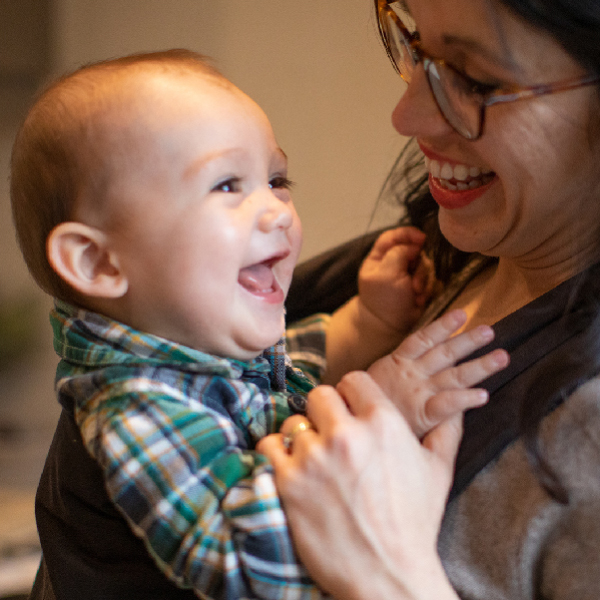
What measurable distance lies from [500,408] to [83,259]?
0.59 metres

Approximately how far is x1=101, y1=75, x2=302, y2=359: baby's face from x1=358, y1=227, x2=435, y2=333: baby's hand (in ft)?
1.24

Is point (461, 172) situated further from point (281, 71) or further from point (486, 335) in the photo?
point (281, 71)

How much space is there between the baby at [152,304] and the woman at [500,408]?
7 cm

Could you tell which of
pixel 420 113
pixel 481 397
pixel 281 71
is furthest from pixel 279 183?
pixel 281 71

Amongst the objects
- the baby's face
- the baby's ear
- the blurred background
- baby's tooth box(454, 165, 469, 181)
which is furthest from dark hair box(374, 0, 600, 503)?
the blurred background

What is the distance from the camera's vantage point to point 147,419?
813 mm

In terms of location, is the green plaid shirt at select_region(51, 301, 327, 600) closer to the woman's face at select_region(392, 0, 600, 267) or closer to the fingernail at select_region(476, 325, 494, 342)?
the fingernail at select_region(476, 325, 494, 342)

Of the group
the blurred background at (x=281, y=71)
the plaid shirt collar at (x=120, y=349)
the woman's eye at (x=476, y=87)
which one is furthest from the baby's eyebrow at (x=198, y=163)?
the blurred background at (x=281, y=71)

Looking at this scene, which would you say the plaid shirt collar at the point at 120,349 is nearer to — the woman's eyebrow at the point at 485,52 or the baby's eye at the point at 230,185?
the baby's eye at the point at 230,185

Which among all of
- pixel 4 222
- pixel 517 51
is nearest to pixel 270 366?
pixel 517 51

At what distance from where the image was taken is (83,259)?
0.90 metres

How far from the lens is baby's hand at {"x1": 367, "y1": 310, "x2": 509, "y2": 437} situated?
2.80 ft

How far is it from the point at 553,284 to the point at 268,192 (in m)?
0.45

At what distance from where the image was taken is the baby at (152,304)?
0.80 metres
